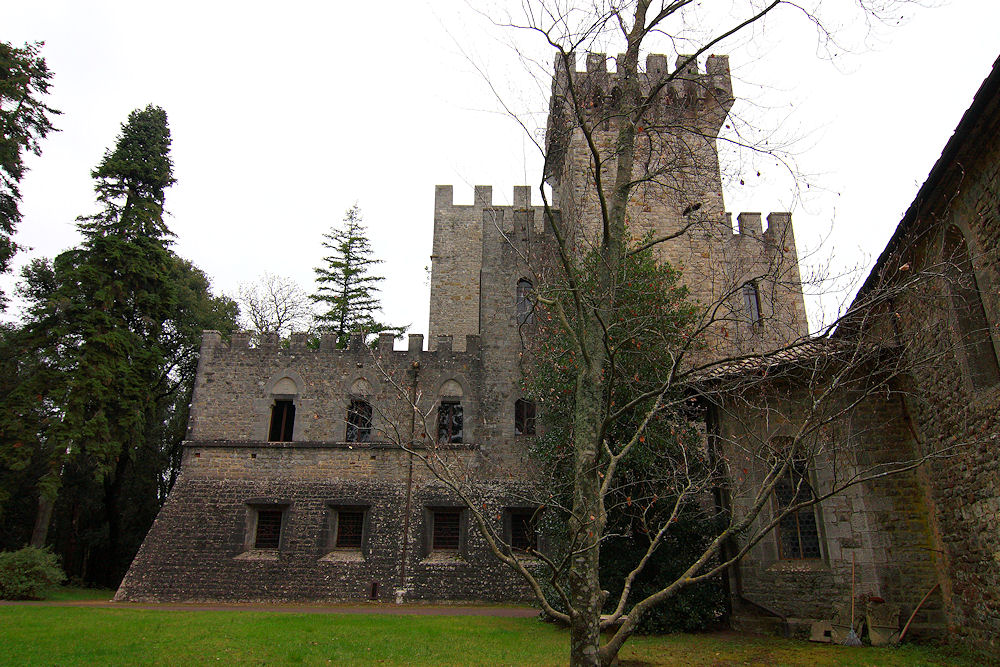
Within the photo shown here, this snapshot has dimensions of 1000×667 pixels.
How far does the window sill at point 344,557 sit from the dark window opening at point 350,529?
24 centimetres

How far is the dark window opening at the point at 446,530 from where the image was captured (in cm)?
1709

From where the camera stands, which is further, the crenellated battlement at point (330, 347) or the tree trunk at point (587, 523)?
the crenellated battlement at point (330, 347)

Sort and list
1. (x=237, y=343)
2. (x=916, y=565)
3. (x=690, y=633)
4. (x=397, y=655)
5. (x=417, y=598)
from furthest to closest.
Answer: (x=237, y=343) → (x=417, y=598) → (x=690, y=633) → (x=916, y=565) → (x=397, y=655)

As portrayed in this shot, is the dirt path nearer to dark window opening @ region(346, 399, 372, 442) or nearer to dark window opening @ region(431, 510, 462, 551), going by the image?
dark window opening @ region(431, 510, 462, 551)

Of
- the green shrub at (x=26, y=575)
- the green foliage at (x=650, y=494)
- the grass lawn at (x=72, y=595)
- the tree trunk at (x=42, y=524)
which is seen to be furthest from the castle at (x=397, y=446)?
the tree trunk at (x=42, y=524)

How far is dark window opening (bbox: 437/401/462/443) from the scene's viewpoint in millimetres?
18422

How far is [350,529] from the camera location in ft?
56.7

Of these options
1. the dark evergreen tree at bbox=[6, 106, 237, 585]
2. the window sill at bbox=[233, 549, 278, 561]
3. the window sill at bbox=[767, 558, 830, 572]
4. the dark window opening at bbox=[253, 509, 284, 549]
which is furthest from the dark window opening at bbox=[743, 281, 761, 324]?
the dark evergreen tree at bbox=[6, 106, 237, 585]

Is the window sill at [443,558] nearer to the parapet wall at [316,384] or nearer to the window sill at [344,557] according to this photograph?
the window sill at [344,557]

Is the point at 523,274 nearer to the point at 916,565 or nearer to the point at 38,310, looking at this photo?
the point at 916,565

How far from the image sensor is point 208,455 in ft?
58.6

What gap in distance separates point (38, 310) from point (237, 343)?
7.91 metres

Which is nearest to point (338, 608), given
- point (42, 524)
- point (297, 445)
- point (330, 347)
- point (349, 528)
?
point (349, 528)

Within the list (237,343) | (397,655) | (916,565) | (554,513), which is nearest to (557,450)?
(554,513)
